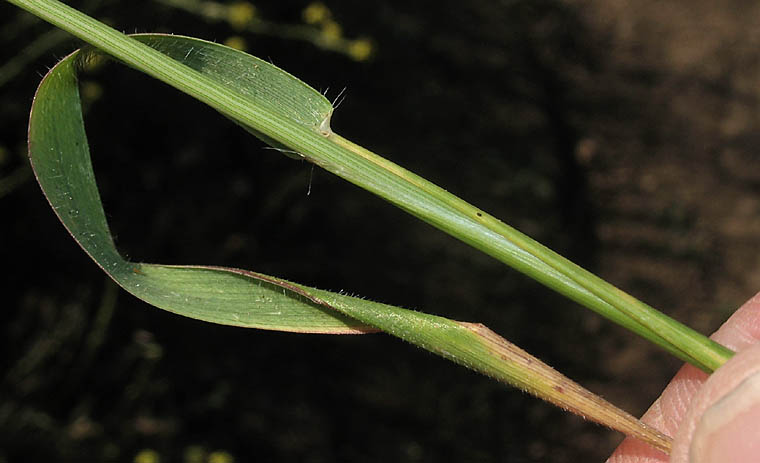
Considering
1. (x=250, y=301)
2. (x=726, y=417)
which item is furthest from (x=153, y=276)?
(x=726, y=417)

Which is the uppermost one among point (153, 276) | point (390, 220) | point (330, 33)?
point (330, 33)

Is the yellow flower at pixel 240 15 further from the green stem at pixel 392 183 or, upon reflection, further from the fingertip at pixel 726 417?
the fingertip at pixel 726 417

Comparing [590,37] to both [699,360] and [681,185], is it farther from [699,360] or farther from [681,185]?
[699,360]

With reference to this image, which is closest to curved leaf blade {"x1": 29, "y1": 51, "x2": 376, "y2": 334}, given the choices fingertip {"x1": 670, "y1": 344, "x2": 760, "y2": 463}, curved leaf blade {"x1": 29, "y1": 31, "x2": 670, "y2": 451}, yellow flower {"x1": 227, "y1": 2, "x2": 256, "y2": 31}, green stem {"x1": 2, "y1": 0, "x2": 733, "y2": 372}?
curved leaf blade {"x1": 29, "y1": 31, "x2": 670, "y2": 451}

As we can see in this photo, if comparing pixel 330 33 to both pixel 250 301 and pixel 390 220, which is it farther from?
pixel 250 301

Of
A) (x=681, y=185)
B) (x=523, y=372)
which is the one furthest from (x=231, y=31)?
(x=681, y=185)

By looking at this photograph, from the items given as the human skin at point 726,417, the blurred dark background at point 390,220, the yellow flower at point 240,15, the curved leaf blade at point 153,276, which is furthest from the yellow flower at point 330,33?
the human skin at point 726,417
